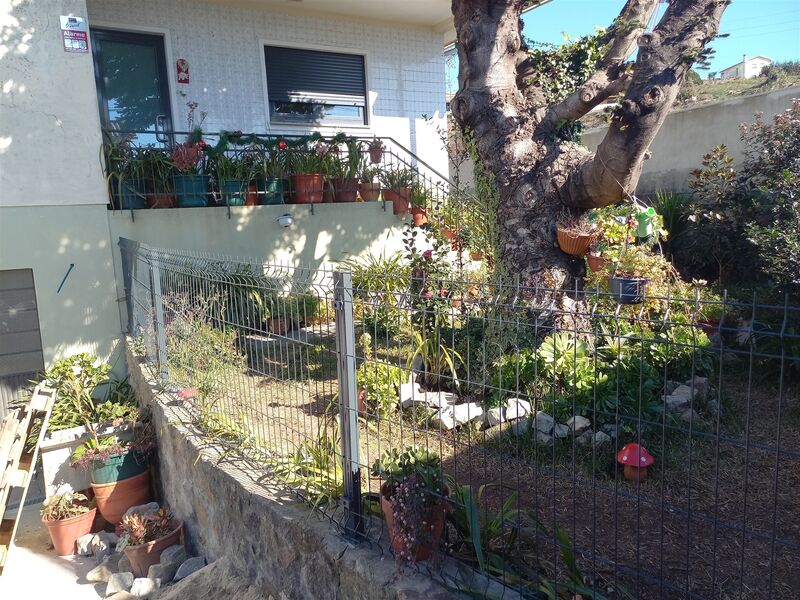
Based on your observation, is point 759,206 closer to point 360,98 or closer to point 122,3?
point 360,98

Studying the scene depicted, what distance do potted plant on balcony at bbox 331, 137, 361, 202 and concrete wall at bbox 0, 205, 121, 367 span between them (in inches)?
119

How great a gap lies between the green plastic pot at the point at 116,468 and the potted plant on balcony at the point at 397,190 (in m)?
4.84

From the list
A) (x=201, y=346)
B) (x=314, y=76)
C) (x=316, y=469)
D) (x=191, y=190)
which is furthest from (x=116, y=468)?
(x=314, y=76)

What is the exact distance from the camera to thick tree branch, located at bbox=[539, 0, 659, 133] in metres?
4.76

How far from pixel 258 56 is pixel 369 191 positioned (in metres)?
2.73

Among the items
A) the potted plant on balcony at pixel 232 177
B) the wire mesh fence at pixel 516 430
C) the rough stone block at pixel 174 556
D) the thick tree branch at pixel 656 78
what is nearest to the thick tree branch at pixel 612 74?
the thick tree branch at pixel 656 78

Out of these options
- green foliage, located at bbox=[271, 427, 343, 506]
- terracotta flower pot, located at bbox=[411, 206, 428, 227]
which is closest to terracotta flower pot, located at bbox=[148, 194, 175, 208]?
terracotta flower pot, located at bbox=[411, 206, 428, 227]

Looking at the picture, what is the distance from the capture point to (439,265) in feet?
21.1

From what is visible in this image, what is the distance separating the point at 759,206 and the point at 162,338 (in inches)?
253

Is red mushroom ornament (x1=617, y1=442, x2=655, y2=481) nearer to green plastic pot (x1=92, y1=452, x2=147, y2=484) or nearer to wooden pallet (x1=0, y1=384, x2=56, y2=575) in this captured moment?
green plastic pot (x1=92, y1=452, x2=147, y2=484)

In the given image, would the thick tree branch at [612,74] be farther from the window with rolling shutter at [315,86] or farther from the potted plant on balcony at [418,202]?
the window with rolling shutter at [315,86]

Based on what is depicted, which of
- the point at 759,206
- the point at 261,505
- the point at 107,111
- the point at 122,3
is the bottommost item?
the point at 261,505

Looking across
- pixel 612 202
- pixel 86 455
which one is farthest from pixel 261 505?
pixel 612 202

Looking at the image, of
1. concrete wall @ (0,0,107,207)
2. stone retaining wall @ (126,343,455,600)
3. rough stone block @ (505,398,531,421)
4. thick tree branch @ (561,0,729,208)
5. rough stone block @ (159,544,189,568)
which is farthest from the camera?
concrete wall @ (0,0,107,207)
